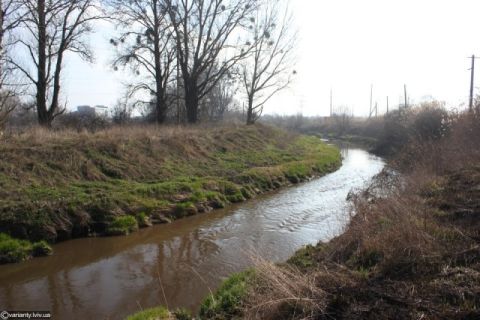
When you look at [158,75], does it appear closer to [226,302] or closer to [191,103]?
[191,103]

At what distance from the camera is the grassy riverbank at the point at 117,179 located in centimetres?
1041

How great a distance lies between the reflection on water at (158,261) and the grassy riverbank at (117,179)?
0.64 metres

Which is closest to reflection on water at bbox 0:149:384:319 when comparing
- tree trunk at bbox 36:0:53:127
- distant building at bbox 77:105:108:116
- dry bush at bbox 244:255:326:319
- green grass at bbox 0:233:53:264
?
green grass at bbox 0:233:53:264

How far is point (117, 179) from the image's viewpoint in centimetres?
1373

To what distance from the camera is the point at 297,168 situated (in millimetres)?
21625

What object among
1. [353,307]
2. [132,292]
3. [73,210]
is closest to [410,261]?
[353,307]

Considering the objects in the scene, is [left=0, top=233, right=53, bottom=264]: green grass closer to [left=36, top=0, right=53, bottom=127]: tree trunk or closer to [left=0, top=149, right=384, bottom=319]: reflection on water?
[left=0, top=149, right=384, bottom=319]: reflection on water

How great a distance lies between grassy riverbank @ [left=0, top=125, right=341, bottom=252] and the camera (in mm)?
10414

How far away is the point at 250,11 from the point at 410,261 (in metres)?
26.4

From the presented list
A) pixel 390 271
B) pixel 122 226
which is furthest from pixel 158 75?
pixel 390 271

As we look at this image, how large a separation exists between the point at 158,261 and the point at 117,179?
18.4ft

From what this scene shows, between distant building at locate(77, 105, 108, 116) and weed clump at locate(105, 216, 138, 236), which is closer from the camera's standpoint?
weed clump at locate(105, 216, 138, 236)

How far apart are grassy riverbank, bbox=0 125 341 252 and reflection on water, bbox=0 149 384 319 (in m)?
0.64

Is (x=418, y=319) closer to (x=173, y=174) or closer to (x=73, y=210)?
(x=73, y=210)
